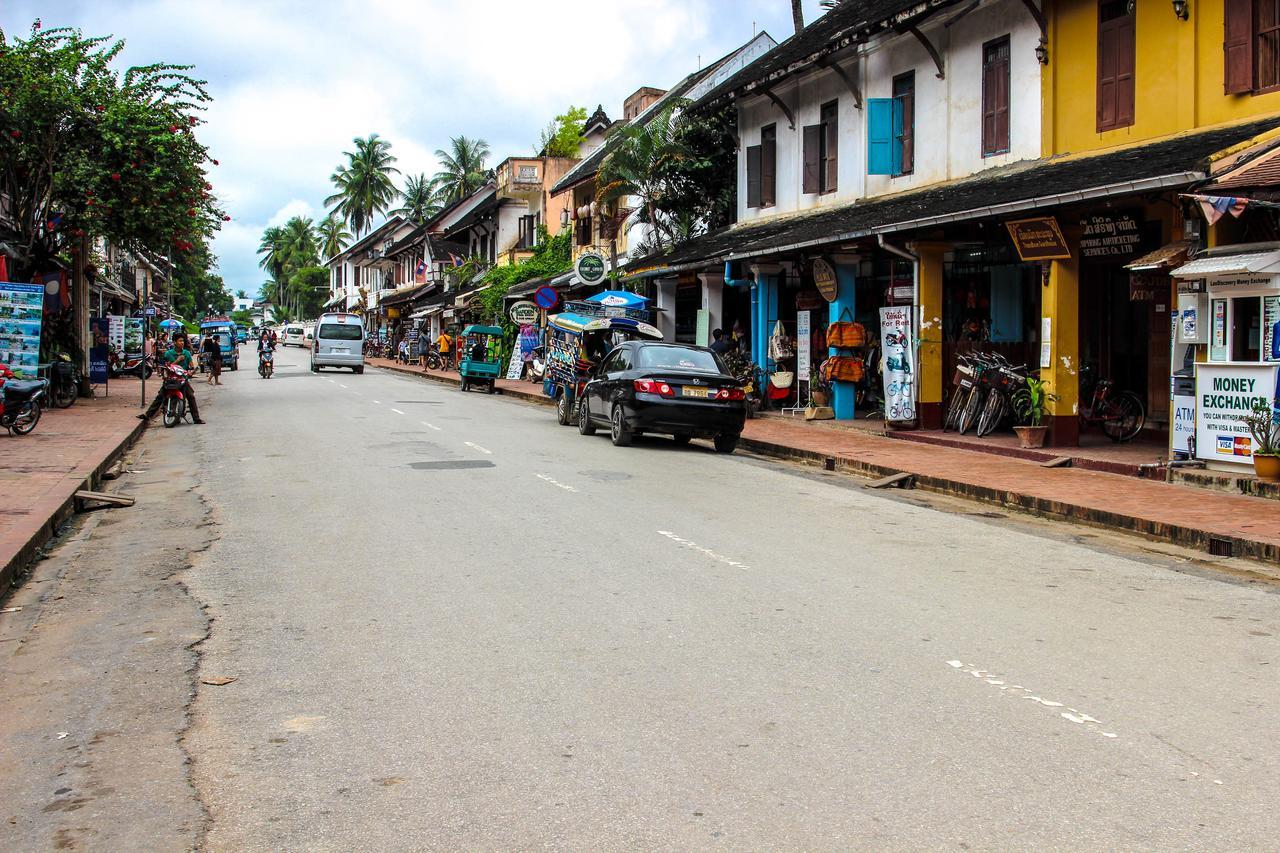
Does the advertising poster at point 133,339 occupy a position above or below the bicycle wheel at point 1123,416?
above

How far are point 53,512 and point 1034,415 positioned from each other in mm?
12320

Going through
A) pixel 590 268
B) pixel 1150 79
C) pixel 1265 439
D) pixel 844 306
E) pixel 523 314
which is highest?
pixel 1150 79

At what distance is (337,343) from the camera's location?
153 ft

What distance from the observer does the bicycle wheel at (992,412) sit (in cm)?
1789

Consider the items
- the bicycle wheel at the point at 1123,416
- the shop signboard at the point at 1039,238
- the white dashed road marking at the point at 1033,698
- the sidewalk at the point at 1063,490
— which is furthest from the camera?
the bicycle wheel at the point at 1123,416

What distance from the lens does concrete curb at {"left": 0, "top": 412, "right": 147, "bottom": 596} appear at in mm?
8359

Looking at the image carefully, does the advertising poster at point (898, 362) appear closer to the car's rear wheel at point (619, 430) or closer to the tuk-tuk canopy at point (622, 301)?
the car's rear wheel at point (619, 430)

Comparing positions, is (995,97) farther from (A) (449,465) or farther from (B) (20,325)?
(B) (20,325)

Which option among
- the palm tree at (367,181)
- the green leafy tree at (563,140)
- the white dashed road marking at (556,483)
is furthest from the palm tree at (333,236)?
the white dashed road marking at (556,483)

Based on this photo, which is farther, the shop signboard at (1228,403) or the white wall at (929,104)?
the white wall at (929,104)

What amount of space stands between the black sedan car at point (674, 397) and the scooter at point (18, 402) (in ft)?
28.6

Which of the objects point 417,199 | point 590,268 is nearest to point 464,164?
point 417,199

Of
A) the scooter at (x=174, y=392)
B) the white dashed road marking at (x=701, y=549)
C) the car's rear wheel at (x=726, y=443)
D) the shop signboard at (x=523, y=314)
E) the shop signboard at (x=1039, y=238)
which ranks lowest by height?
the white dashed road marking at (x=701, y=549)

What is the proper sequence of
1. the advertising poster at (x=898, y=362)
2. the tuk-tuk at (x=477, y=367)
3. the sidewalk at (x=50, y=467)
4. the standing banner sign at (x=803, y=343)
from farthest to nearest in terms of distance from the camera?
the tuk-tuk at (x=477, y=367) < the standing banner sign at (x=803, y=343) < the advertising poster at (x=898, y=362) < the sidewalk at (x=50, y=467)
